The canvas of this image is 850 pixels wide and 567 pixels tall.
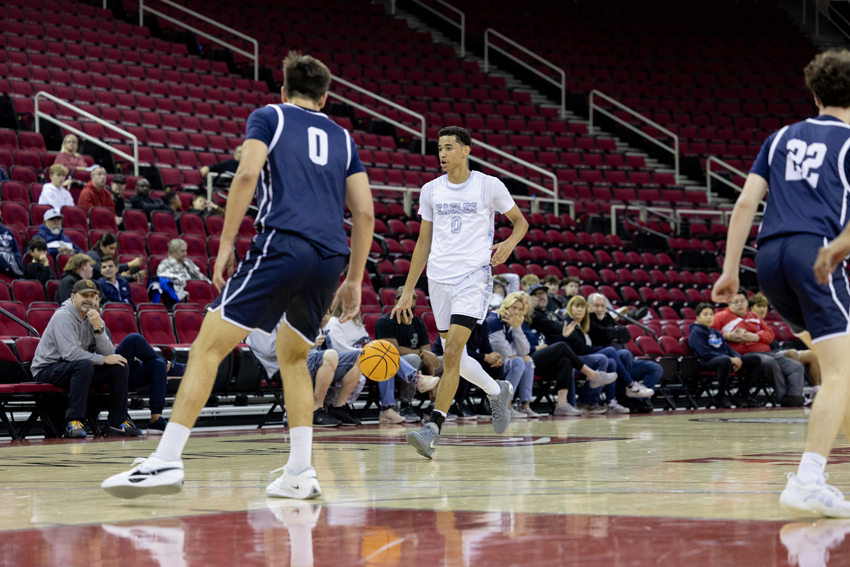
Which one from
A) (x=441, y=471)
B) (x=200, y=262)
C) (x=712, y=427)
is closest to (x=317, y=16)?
(x=200, y=262)

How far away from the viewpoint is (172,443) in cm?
322

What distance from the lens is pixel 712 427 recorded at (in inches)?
315

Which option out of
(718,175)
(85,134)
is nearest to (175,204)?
(85,134)

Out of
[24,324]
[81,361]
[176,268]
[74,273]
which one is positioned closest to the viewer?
[81,361]

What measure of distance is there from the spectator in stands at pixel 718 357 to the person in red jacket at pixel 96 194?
733 cm

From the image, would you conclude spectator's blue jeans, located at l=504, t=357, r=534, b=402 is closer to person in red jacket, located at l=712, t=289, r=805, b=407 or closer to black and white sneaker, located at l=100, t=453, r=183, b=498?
person in red jacket, located at l=712, t=289, r=805, b=407

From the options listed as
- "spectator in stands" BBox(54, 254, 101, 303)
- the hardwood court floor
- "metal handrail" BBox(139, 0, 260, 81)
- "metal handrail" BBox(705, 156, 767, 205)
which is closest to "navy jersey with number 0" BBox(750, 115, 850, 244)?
the hardwood court floor

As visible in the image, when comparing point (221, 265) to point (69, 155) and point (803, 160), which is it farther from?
point (69, 155)

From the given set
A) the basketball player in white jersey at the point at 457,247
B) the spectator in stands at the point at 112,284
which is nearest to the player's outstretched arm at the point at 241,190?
the basketball player in white jersey at the point at 457,247

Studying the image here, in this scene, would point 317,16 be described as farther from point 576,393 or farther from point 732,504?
point 732,504

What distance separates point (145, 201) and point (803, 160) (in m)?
9.98

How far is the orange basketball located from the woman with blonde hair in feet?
10.3

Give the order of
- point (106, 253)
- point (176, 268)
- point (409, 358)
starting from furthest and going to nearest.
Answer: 1. point (176, 268)
2. point (106, 253)
3. point (409, 358)

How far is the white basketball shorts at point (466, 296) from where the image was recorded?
18.6 ft
